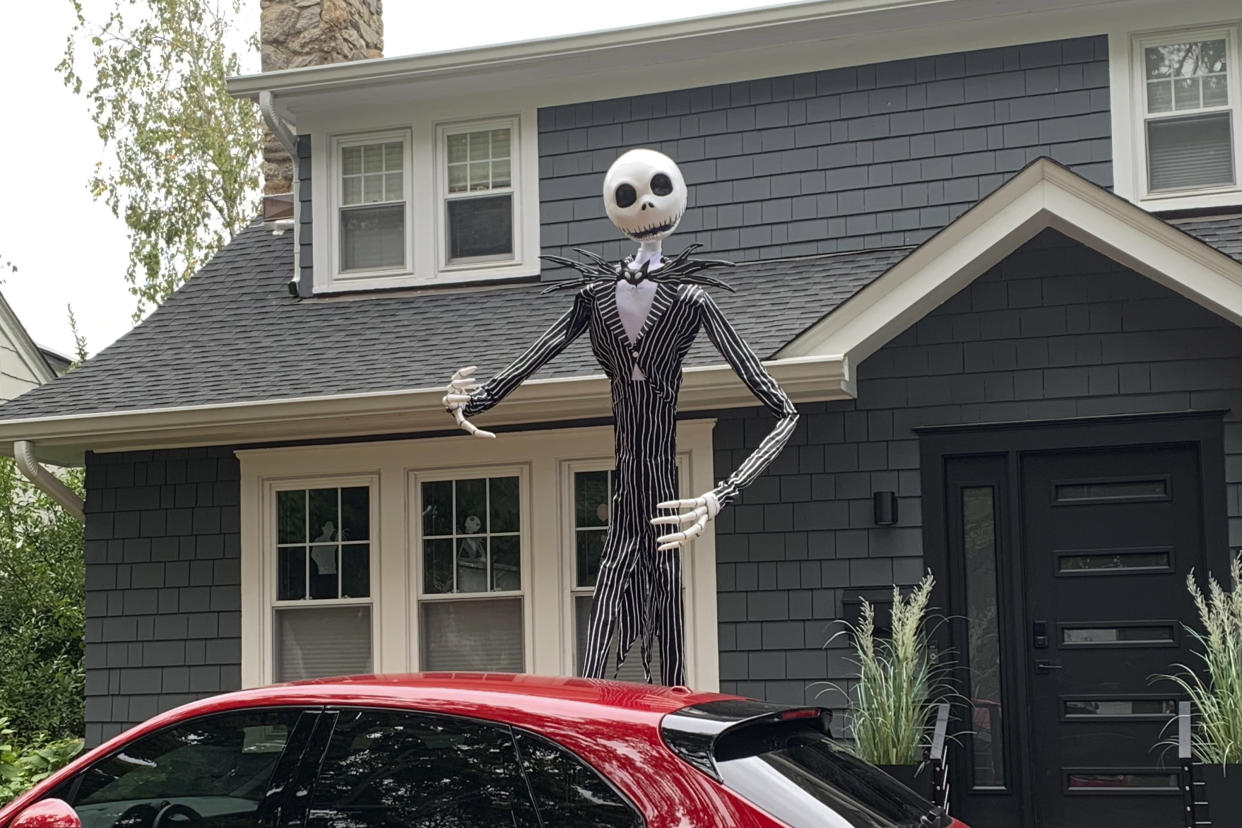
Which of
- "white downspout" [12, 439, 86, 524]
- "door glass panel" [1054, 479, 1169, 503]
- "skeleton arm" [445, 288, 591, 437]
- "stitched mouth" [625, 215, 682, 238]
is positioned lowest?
"door glass panel" [1054, 479, 1169, 503]

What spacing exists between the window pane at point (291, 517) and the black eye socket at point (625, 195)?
4.11 m

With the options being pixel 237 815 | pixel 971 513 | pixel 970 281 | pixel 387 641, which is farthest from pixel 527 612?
pixel 237 815

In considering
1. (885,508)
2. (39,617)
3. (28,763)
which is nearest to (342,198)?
(28,763)

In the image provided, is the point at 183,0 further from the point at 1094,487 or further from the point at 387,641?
the point at 1094,487

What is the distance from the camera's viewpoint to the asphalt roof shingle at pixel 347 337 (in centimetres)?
873

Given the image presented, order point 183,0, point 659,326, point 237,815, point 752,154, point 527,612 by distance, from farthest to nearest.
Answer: point 183,0 → point 752,154 → point 527,612 → point 659,326 → point 237,815

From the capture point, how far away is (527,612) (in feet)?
29.1

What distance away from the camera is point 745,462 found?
5668 millimetres

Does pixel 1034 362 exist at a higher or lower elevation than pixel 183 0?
lower

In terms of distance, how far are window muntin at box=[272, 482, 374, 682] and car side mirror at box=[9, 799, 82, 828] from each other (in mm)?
5373

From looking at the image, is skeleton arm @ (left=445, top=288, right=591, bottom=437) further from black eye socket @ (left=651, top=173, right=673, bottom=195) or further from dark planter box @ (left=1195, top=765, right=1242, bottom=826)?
dark planter box @ (left=1195, top=765, right=1242, bottom=826)

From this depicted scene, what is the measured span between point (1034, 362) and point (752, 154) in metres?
2.47

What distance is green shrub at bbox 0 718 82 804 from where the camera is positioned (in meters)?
9.05

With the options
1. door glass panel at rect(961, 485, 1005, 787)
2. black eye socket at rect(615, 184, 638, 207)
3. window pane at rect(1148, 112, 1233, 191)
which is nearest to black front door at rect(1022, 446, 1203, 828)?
door glass panel at rect(961, 485, 1005, 787)
